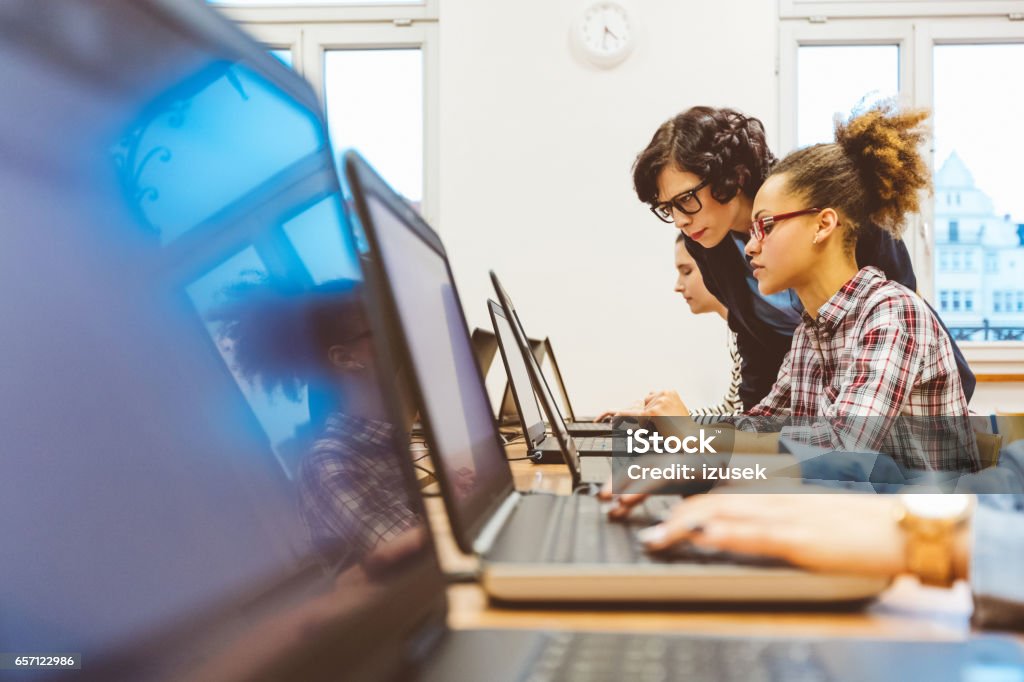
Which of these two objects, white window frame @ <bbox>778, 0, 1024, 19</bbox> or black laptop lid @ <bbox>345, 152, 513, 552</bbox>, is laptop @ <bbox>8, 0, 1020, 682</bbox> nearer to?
black laptop lid @ <bbox>345, 152, 513, 552</bbox>

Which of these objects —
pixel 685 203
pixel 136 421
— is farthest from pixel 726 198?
pixel 136 421

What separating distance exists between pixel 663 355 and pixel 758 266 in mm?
1397

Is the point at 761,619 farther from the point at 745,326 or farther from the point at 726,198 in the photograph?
the point at 745,326

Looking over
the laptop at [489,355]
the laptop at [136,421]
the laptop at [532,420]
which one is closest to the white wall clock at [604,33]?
the laptop at [489,355]

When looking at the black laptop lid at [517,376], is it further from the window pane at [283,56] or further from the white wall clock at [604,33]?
the white wall clock at [604,33]

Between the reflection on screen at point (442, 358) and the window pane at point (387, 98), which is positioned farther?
the window pane at point (387, 98)

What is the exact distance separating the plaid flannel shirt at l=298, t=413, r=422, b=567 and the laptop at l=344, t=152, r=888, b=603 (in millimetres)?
30

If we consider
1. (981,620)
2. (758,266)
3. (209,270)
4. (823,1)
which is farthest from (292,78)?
(823,1)

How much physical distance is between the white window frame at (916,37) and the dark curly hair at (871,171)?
1.60 metres

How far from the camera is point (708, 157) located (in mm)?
1706

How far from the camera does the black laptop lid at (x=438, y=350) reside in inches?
15.3

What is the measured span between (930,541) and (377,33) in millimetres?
3058

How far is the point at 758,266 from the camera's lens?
1376 mm

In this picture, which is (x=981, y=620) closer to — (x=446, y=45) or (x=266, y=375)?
(x=266, y=375)
